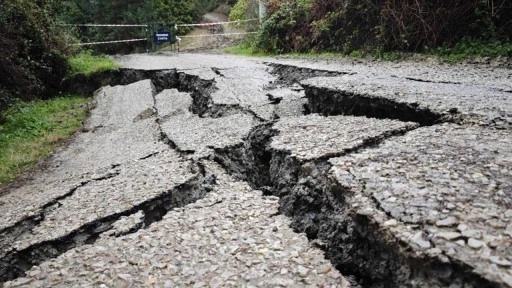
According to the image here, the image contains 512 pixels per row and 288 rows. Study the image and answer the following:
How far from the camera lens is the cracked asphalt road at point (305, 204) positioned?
4.82ft

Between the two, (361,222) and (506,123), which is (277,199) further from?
(506,123)

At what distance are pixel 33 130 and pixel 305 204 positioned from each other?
19.2 feet

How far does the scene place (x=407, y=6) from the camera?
6.68 metres

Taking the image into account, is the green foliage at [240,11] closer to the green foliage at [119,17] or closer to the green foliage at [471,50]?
the green foliage at [119,17]

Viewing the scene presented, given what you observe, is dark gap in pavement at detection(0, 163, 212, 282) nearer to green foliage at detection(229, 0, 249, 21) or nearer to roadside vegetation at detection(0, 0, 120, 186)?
roadside vegetation at detection(0, 0, 120, 186)

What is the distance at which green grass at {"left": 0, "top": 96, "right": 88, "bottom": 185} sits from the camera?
16.7ft

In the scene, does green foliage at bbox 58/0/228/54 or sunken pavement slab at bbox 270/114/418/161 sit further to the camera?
green foliage at bbox 58/0/228/54

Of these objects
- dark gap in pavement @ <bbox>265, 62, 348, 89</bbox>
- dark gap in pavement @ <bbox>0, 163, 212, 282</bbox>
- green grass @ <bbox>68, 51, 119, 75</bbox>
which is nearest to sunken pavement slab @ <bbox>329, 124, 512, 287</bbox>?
dark gap in pavement @ <bbox>0, 163, 212, 282</bbox>

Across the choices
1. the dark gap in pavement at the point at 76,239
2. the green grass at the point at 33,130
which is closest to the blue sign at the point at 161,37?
the green grass at the point at 33,130

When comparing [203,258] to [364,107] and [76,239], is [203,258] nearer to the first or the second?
[76,239]

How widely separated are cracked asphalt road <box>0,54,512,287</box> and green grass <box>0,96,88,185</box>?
1257mm

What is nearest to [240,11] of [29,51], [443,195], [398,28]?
[29,51]

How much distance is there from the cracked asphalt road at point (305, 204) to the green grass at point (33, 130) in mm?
1257

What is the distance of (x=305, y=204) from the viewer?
2.17 meters
